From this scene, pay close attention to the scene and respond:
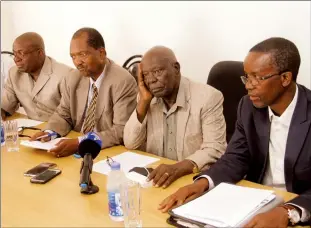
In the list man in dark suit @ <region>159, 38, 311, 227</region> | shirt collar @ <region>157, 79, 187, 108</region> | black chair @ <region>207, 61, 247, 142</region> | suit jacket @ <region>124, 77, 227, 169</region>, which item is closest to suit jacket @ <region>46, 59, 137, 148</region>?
suit jacket @ <region>124, 77, 227, 169</region>

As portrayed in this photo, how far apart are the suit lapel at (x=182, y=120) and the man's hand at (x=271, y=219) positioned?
0.85 meters

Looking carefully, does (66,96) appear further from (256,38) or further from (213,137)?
(256,38)

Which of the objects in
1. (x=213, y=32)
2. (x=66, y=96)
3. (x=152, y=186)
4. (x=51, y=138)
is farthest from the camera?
(x=213, y=32)

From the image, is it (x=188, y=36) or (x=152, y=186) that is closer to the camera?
(x=152, y=186)

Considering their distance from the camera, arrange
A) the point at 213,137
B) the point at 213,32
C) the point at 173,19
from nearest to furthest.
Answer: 1. the point at 213,137
2. the point at 213,32
3. the point at 173,19

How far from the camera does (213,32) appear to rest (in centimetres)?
318

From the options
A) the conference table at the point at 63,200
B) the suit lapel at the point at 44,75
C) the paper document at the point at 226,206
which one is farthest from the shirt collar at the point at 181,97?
the suit lapel at the point at 44,75

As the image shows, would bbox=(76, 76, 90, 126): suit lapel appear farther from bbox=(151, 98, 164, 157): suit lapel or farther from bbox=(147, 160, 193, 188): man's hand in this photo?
bbox=(147, 160, 193, 188): man's hand

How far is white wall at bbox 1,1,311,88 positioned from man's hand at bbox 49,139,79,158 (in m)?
1.47

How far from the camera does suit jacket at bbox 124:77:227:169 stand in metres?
2.07

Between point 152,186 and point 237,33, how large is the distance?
5.52 ft

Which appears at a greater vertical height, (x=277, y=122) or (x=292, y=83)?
(x=292, y=83)

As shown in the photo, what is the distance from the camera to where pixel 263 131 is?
182 centimetres

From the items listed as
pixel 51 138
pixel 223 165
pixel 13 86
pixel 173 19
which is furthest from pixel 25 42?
pixel 223 165
